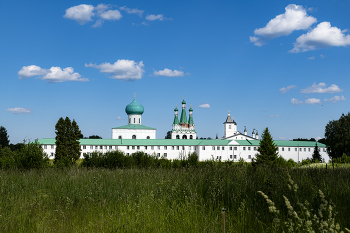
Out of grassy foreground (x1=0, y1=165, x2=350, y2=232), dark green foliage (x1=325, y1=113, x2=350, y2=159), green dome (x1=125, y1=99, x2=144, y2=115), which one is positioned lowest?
grassy foreground (x1=0, y1=165, x2=350, y2=232)

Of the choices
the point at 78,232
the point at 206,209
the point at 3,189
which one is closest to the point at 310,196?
the point at 206,209

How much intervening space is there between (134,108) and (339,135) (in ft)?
155

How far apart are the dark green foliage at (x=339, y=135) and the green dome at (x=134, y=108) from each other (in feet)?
144

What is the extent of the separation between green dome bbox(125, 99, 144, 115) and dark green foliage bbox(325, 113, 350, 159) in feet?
144

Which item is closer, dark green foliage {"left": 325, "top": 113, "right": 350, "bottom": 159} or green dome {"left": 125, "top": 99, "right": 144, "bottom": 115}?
dark green foliage {"left": 325, "top": 113, "right": 350, "bottom": 159}

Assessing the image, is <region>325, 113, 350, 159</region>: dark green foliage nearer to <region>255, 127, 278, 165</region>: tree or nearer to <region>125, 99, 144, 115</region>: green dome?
<region>255, 127, 278, 165</region>: tree

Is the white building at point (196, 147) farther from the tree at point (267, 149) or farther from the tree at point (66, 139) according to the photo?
the tree at point (267, 149)

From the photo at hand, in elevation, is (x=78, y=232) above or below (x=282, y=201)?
below

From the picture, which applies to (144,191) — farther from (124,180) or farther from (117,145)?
(117,145)

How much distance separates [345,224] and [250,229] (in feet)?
4.35

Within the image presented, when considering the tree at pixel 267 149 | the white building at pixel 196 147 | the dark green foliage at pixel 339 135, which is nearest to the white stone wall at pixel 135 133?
the white building at pixel 196 147

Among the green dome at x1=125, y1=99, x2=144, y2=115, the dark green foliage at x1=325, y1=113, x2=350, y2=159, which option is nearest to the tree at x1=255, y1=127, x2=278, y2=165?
the dark green foliage at x1=325, y1=113, x2=350, y2=159

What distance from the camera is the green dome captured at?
72.1 meters

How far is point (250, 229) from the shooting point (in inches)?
150
